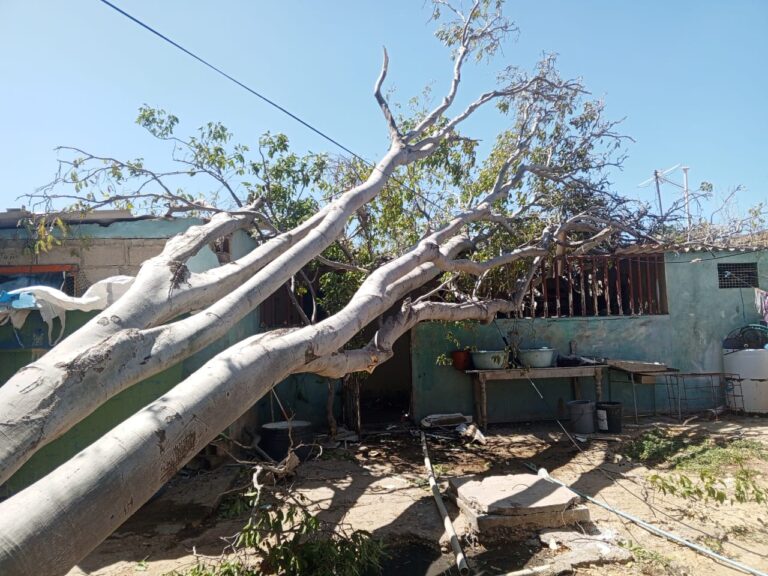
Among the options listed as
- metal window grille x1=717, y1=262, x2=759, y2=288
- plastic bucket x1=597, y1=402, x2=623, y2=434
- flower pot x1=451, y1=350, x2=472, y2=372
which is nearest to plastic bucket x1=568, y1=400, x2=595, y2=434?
plastic bucket x1=597, y1=402, x2=623, y2=434

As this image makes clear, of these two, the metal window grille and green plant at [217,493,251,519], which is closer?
green plant at [217,493,251,519]

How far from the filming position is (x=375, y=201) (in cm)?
909

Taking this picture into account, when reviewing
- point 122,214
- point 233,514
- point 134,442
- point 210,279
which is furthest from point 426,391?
point 134,442

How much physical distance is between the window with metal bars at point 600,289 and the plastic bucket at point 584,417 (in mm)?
2141

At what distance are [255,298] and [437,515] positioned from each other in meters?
3.04

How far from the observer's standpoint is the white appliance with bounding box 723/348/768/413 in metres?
9.81

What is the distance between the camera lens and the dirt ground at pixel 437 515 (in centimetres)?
433

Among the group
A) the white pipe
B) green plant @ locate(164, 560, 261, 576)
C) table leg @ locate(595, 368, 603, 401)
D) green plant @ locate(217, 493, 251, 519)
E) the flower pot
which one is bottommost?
green plant @ locate(217, 493, 251, 519)

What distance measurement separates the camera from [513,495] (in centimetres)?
524

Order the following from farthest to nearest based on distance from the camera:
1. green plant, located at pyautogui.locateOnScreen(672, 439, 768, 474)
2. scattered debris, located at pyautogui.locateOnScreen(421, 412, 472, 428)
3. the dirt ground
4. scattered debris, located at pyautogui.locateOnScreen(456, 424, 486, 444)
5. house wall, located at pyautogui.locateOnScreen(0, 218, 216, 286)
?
scattered debris, located at pyautogui.locateOnScreen(421, 412, 472, 428)
scattered debris, located at pyautogui.locateOnScreen(456, 424, 486, 444)
house wall, located at pyautogui.locateOnScreen(0, 218, 216, 286)
green plant, located at pyautogui.locateOnScreen(672, 439, 768, 474)
the dirt ground

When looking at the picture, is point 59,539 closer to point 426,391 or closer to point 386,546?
point 386,546

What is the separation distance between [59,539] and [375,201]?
7.63 meters

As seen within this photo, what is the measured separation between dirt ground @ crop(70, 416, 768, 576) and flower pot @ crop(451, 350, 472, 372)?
5.37 ft

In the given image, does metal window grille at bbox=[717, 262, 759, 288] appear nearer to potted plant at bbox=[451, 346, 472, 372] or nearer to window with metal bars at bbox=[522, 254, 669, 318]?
window with metal bars at bbox=[522, 254, 669, 318]
